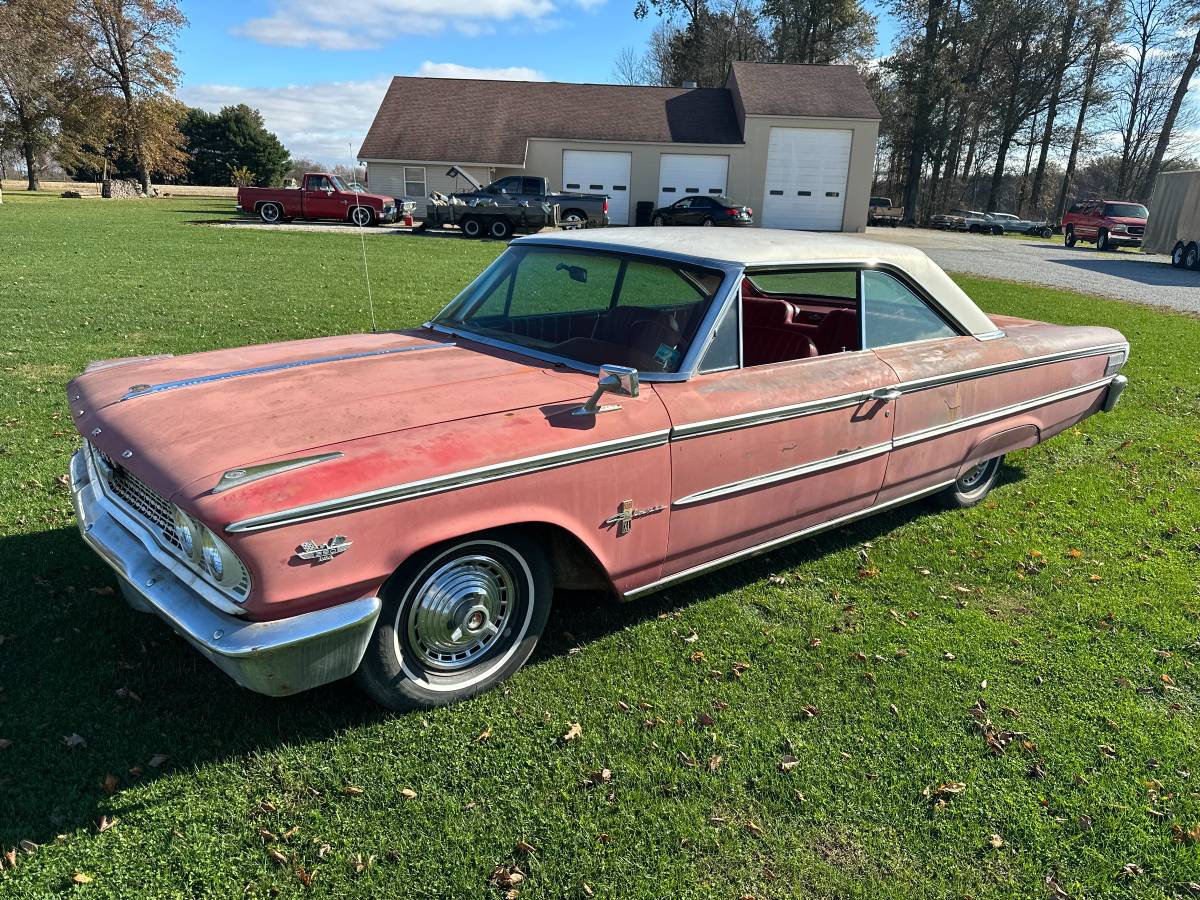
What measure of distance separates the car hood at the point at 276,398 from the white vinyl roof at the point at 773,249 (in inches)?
31.0

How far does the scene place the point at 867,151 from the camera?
31.4 metres

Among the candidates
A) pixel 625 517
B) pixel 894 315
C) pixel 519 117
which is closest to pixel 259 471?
pixel 625 517

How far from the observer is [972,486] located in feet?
16.1

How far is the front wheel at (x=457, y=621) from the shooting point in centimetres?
258

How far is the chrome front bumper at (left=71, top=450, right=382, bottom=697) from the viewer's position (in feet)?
7.23

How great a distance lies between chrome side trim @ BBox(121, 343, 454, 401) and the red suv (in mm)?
32821

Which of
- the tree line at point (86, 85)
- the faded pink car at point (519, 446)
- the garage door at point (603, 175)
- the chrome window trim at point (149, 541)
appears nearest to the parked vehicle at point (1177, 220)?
the garage door at point (603, 175)

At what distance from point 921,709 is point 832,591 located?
2.91ft

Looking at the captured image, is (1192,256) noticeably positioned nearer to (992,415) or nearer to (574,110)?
(574,110)

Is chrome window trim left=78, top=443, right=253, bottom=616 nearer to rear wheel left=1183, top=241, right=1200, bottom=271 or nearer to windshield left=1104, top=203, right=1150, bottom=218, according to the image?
rear wheel left=1183, top=241, right=1200, bottom=271

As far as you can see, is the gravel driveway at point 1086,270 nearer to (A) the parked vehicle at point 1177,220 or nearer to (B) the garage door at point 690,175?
(A) the parked vehicle at point 1177,220

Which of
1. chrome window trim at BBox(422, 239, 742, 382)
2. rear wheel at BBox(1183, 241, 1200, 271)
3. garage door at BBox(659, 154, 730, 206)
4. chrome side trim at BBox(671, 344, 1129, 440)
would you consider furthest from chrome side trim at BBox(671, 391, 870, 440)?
garage door at BBox(659, 154, 730, 206)

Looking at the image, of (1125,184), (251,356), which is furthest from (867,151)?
(251,356)

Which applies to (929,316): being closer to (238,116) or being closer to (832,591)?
(832,591)
